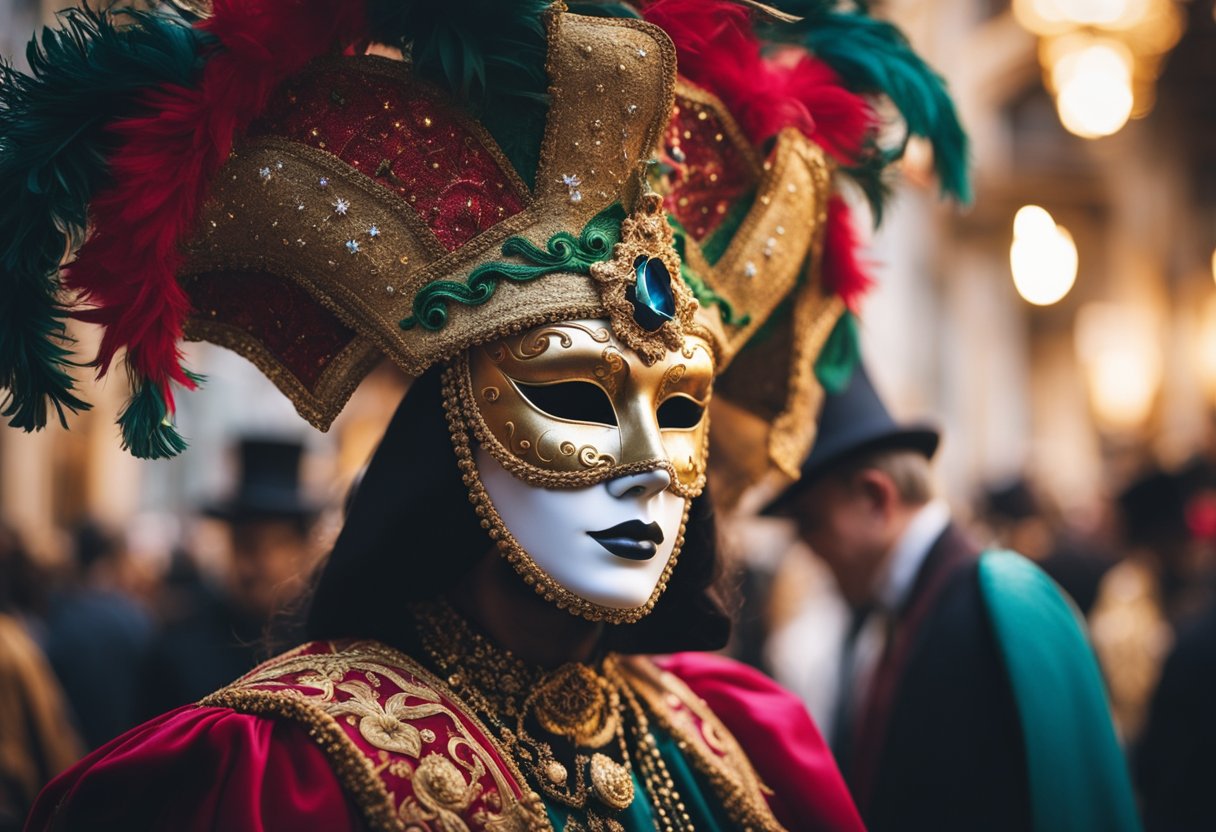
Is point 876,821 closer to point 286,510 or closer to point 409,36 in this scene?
point 409,36

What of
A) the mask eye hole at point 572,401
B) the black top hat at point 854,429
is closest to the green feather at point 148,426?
the mask eye hole at point 572,401

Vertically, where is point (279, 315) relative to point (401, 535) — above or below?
above

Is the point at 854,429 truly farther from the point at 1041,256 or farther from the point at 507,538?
the point at 1041,256

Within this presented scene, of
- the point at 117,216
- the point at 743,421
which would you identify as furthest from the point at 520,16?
the point at 743,421

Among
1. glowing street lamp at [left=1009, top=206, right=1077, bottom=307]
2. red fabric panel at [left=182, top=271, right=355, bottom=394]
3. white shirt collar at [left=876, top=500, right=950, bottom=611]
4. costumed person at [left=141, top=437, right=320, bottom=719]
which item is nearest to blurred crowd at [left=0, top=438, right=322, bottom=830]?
costumed person at [left=141, top=437, right=320, bottom=719]

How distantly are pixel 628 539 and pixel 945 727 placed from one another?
1290 millimetres

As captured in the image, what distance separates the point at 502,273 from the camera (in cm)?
221

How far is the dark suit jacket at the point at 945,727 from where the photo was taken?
300 cm

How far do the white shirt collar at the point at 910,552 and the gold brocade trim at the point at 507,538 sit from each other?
145 centimetres

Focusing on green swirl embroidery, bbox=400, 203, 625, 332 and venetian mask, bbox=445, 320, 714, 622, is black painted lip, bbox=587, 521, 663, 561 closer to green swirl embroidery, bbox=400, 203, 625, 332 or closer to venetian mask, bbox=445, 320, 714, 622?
venetian mask, bbox=445, 320, 714, 622

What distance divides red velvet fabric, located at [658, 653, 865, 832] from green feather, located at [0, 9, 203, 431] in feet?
4.50

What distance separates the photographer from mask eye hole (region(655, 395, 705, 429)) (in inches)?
91.5

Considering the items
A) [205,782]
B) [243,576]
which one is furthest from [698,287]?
[243,576]

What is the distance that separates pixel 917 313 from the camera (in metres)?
19.6
